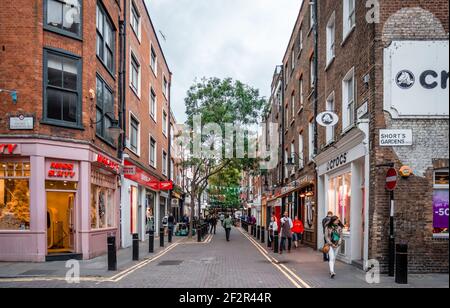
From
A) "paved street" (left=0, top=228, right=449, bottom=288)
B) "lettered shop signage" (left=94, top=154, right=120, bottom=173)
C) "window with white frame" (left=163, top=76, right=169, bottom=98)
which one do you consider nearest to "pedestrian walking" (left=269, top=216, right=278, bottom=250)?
"paved street" (left=0, top=228, right=449, bottom=288)

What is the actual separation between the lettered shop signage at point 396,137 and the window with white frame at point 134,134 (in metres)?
15.3

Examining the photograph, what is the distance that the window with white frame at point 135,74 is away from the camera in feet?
82.8

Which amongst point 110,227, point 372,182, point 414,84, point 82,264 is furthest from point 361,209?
point 110,227

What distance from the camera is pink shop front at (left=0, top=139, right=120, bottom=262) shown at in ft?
48.8

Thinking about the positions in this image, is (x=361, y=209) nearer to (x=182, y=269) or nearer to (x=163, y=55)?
(x=182, y=269)

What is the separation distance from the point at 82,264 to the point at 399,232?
379 inches

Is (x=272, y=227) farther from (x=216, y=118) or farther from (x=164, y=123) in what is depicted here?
(x=164, y=123)

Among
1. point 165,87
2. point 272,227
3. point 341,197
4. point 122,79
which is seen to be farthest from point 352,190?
point 165,87

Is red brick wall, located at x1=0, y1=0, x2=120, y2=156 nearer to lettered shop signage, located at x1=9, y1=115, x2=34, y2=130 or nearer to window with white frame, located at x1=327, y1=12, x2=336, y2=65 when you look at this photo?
lettered shop signage, located at x1=9, y1=115, x2=34, y2=130

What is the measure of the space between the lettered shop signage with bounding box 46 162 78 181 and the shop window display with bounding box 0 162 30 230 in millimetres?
674

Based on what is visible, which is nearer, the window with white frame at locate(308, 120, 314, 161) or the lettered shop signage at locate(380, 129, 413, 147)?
the lettered shop signage at locate(380, 129, 413, 147)

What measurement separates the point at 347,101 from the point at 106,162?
9504 mm

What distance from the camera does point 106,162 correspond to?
60.1ft

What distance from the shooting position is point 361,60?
14.5 m
